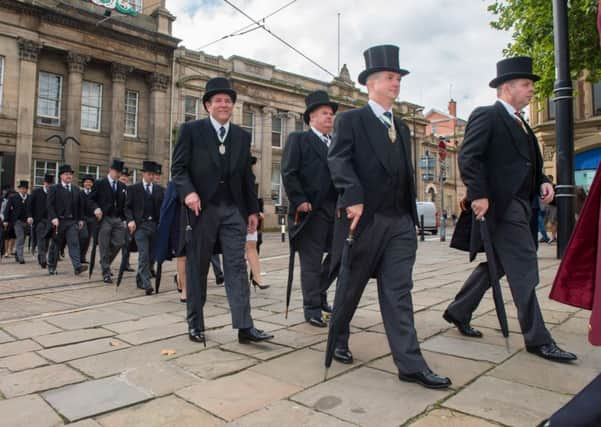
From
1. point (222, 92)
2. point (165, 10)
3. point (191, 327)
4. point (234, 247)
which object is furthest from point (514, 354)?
point (165, 10)

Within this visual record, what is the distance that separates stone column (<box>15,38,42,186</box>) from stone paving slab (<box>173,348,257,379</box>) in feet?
70.8

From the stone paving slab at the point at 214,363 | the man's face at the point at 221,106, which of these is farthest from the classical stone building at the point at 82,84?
the stone paving slab at the point at 214,363

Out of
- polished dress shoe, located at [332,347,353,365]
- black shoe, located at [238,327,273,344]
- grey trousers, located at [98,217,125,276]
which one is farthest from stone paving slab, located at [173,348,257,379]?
grey trousers, located at [98,217,125,276]

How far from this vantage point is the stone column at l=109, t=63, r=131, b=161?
953 inches

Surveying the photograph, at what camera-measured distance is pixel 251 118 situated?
3153 cm

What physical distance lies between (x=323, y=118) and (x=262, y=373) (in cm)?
276

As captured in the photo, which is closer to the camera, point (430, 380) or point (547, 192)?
point (430, 380)

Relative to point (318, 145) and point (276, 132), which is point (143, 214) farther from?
point (276, 132)

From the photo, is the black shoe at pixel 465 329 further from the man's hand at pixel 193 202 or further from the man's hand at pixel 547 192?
the man's hand at pixel 193 202

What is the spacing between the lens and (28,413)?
2389 millimetres

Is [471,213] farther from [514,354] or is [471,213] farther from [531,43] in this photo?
[531,43]

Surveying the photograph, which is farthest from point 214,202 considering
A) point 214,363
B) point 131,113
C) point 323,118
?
point 131,113

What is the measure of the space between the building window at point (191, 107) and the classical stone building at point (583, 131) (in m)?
18.6

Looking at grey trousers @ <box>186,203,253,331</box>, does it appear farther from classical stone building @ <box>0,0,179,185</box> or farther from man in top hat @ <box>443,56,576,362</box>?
classical stone building @ <box>0,0,179,185</box>
